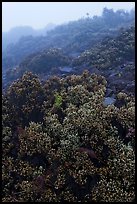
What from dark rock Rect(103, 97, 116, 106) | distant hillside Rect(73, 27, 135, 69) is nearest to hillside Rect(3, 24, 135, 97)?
distant hillside Rect(73, 27, 135, 69)

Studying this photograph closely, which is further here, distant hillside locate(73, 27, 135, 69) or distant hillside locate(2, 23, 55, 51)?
distant hillside locate(2, 23, 55, 51)

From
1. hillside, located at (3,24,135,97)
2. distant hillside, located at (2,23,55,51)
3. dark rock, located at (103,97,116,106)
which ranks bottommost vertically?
dark rock, located at (103,97,116,106)

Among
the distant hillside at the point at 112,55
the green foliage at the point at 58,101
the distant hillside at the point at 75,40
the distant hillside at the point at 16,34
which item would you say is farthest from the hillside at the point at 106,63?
the distant hillside at the point at 16,34

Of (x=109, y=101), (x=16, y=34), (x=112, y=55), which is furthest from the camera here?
(x=16, y=34)

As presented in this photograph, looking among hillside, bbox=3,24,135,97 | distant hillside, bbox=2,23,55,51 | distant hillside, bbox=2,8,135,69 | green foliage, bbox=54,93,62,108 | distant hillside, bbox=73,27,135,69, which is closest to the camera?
green foliage, bbox=54,93,62,108

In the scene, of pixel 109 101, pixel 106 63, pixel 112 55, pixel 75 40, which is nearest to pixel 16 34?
pixel 75 40

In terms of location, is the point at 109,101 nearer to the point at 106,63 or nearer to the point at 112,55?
the point at 106,63

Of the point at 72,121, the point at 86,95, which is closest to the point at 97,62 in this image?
the point at 86,95

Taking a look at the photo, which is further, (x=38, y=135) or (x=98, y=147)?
(x=38, y=135)

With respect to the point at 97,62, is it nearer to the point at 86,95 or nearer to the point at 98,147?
the point at 86,95

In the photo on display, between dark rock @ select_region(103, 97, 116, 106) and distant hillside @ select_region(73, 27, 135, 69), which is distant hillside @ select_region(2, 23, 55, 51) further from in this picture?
dark rock @ select_region(103, 97, 116, 106)

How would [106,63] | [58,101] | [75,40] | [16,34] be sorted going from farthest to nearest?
[16,34] → [75,40] → [106,63] → [58,101]
